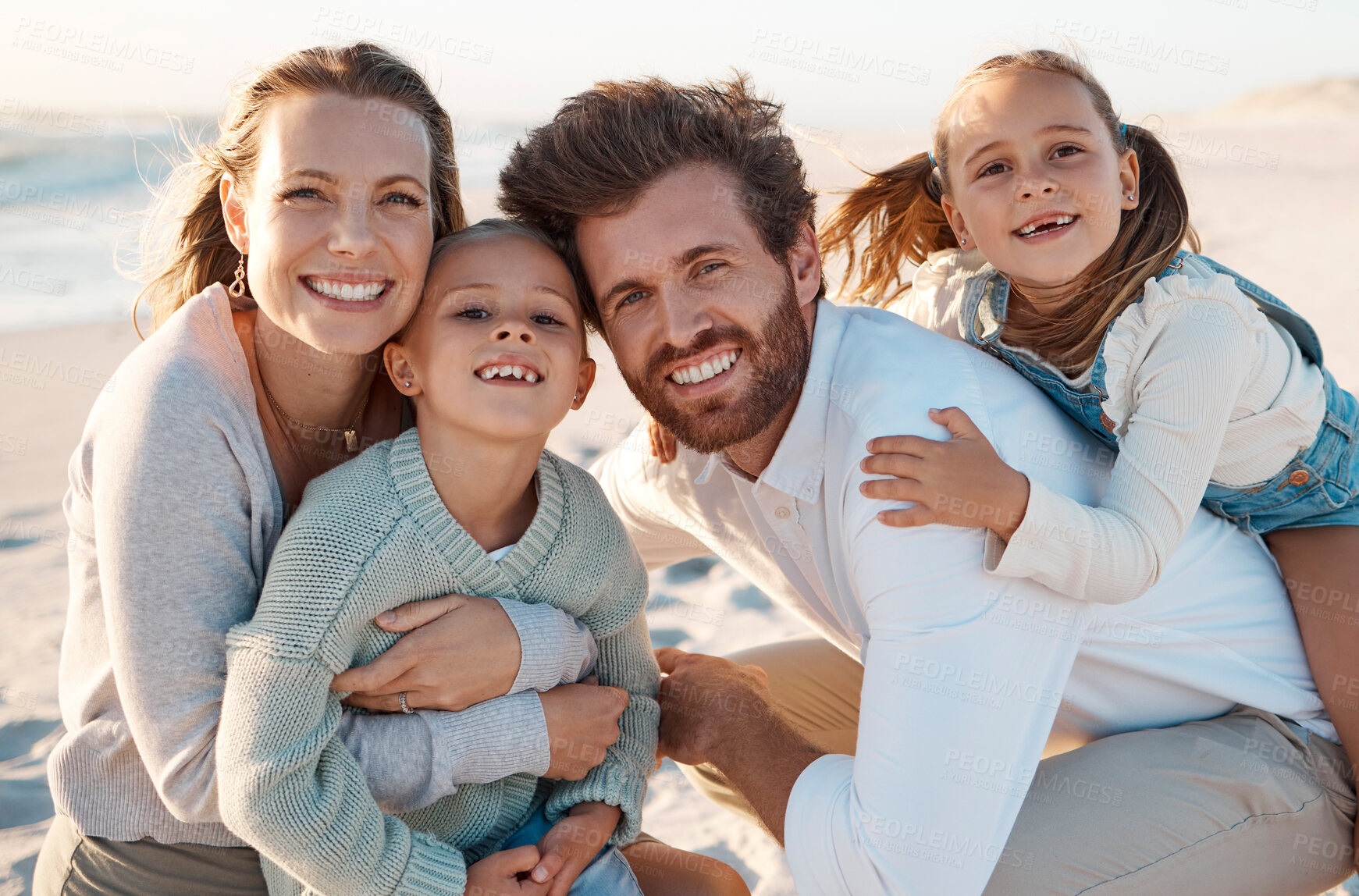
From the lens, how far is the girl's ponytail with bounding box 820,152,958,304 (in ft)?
11.0

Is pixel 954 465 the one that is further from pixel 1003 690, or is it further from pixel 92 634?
pixel 92 634

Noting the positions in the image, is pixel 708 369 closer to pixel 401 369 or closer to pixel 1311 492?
pixel 401 369

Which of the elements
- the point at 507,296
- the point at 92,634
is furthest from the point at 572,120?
the point at 92,634

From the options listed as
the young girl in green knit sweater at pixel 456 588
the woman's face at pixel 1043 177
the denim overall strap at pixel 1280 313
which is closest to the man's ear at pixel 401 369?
the young girl in green knit sweater at pixel 456 588

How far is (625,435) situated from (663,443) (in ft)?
11.5

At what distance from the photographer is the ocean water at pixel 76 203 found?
894 cm

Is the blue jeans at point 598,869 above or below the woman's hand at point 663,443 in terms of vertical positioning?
below

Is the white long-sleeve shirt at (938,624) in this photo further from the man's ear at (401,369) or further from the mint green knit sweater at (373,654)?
the man's ear at (401,369)

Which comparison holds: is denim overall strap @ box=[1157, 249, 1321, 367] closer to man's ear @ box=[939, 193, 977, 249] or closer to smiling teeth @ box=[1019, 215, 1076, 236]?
smiling teeth @ box=[1019, 215, 1076, 236]

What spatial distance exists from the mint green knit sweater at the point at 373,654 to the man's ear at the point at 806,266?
80 cm

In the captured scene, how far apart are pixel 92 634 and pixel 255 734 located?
23.0 inches

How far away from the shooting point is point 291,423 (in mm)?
2445

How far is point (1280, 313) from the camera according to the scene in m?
2.88

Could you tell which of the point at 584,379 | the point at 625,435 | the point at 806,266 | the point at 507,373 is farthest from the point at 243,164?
the point at 625,435
